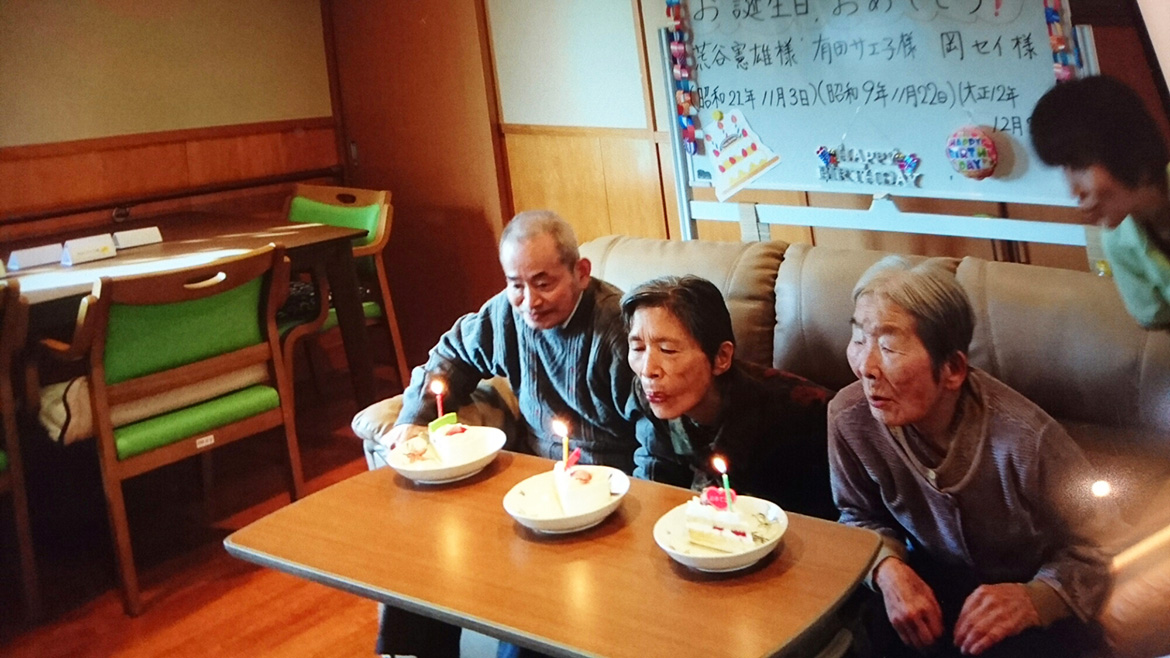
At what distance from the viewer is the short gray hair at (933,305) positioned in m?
1.58

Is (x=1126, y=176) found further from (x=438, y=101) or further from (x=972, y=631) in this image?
(x=438, y=101)

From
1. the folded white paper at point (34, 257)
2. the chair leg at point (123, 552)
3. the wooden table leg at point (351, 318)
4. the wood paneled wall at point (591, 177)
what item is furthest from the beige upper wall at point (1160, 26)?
the folded white paper at point (34, 257)

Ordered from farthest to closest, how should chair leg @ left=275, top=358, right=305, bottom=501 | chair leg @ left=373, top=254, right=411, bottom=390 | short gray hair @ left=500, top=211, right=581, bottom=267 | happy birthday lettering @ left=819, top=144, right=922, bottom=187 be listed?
chair leg @ left=373, top=254, right=411, bottom=390 < chair leg @ left=275, top=358, right=305, bottom=501 < happy birthday lettering @ left=819, top=144, right=922, bottom=187 < short gray hair @ left=500, top=211, right=581, bottom=267

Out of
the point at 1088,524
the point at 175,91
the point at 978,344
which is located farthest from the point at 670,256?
the point at 175,91

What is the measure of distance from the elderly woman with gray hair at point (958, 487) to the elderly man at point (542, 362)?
62 cm

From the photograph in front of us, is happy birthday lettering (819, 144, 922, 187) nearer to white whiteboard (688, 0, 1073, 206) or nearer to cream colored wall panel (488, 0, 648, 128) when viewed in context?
white whiteboard (688, 0, 1073, 206)

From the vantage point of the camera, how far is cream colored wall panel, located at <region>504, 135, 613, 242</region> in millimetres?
3672

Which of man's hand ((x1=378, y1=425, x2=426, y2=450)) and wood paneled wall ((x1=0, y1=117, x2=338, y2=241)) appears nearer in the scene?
man's hand ((x1=378, y1=425, x2=426, y2=450))

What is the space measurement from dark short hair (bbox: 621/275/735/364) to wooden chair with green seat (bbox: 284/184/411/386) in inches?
81.5

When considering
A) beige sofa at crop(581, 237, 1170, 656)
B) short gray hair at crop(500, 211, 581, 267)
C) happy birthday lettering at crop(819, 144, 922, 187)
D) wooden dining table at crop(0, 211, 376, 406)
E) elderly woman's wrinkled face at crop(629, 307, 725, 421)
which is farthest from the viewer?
wooden dining table at crop(0, 211, 376, 406)

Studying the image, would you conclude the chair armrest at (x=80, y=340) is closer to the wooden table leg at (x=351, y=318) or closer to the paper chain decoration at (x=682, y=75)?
the wooden table leg at (x=351, y=318)

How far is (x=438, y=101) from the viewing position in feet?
13.9

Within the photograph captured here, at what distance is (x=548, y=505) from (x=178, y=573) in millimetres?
1925

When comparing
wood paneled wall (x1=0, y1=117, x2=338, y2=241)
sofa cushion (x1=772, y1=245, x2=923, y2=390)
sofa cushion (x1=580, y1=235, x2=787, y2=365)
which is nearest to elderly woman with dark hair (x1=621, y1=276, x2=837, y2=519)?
sofa cushion (x1=772, y1=245, x2=923, y2=390)
